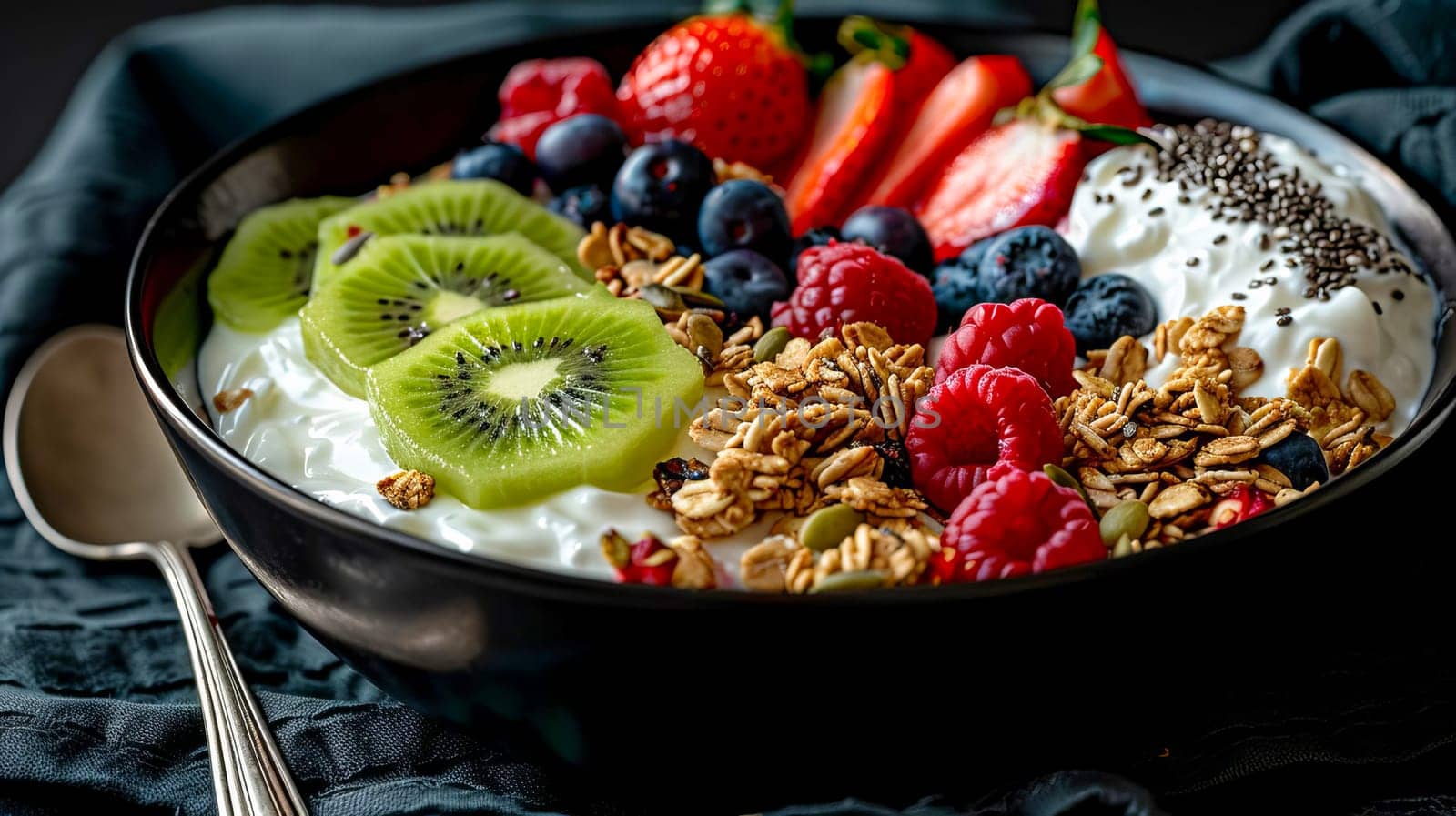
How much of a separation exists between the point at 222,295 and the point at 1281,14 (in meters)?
2.48

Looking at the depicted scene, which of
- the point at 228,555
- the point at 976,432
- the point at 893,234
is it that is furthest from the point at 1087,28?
the point at 228,555

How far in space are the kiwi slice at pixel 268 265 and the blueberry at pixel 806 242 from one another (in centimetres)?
62

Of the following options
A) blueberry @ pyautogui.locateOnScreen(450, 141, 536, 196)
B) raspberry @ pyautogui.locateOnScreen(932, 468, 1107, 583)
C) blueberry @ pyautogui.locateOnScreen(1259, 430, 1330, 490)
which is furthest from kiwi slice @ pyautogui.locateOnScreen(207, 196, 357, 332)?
blueberry @ pyautogui.locateOnScreen(1259, 430, 1330, 490)

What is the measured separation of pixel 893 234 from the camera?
165cm

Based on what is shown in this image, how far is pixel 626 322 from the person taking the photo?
1.42 meters

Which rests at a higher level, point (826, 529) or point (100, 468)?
point (826, 529)

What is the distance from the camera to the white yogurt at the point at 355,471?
119cm

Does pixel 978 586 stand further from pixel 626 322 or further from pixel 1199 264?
pixel 1199 264

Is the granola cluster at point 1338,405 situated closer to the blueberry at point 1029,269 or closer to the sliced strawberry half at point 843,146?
the blueberry at point 1029,269

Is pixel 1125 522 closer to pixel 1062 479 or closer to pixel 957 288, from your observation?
pixel 1062 479

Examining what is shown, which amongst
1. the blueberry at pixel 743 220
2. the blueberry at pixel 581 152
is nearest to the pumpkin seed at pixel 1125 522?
the blueberry at pixel 743 220

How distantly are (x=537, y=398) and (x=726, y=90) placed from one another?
0.75 m

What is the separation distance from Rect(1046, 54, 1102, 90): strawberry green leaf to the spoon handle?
4.25 feet

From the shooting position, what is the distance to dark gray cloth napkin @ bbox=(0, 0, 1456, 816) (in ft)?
4.16
